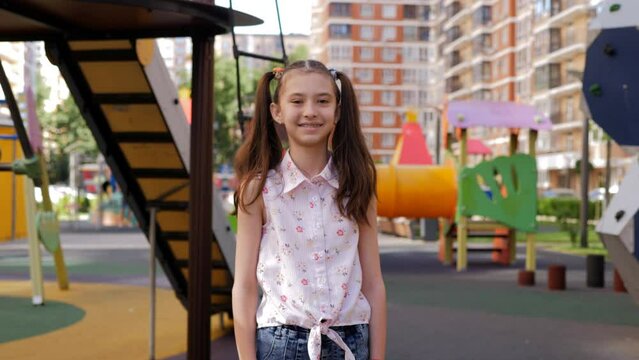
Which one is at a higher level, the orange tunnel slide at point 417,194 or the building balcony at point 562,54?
the building balcony at point 562,54

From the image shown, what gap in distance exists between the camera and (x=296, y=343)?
8.99 ft

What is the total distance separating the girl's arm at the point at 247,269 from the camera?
2824mm

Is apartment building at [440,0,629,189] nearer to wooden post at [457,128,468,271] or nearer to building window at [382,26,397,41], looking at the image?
building window at [382,26,397,41]

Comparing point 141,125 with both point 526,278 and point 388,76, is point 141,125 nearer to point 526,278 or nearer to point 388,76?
point 526,278

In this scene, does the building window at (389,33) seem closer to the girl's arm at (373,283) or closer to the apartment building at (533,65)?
the apartment building at (533,65)

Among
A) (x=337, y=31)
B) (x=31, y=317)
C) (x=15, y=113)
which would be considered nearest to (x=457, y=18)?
(x=337, y=31)

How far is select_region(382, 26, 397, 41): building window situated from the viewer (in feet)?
333

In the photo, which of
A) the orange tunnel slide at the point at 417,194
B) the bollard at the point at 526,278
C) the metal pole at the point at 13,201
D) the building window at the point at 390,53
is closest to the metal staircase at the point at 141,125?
the bollard at the point at 526,278

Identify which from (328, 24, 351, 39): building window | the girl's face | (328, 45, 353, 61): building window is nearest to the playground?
the girl's face

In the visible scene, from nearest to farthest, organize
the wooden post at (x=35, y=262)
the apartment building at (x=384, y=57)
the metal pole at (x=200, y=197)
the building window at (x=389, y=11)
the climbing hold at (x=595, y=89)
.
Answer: the metal pole at (x=200, y=197) → the climbing hold at (x=595, y=89) → the wooden post at (x=35, y=262) → the apartment building at (x=384, y=57) → the building window at (x=389, y=11)

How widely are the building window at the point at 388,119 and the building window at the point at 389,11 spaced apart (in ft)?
33.0

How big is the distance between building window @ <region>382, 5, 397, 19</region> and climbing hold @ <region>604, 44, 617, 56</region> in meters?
93.4

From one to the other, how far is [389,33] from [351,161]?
3935 inches

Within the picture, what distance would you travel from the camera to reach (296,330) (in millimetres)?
2758
